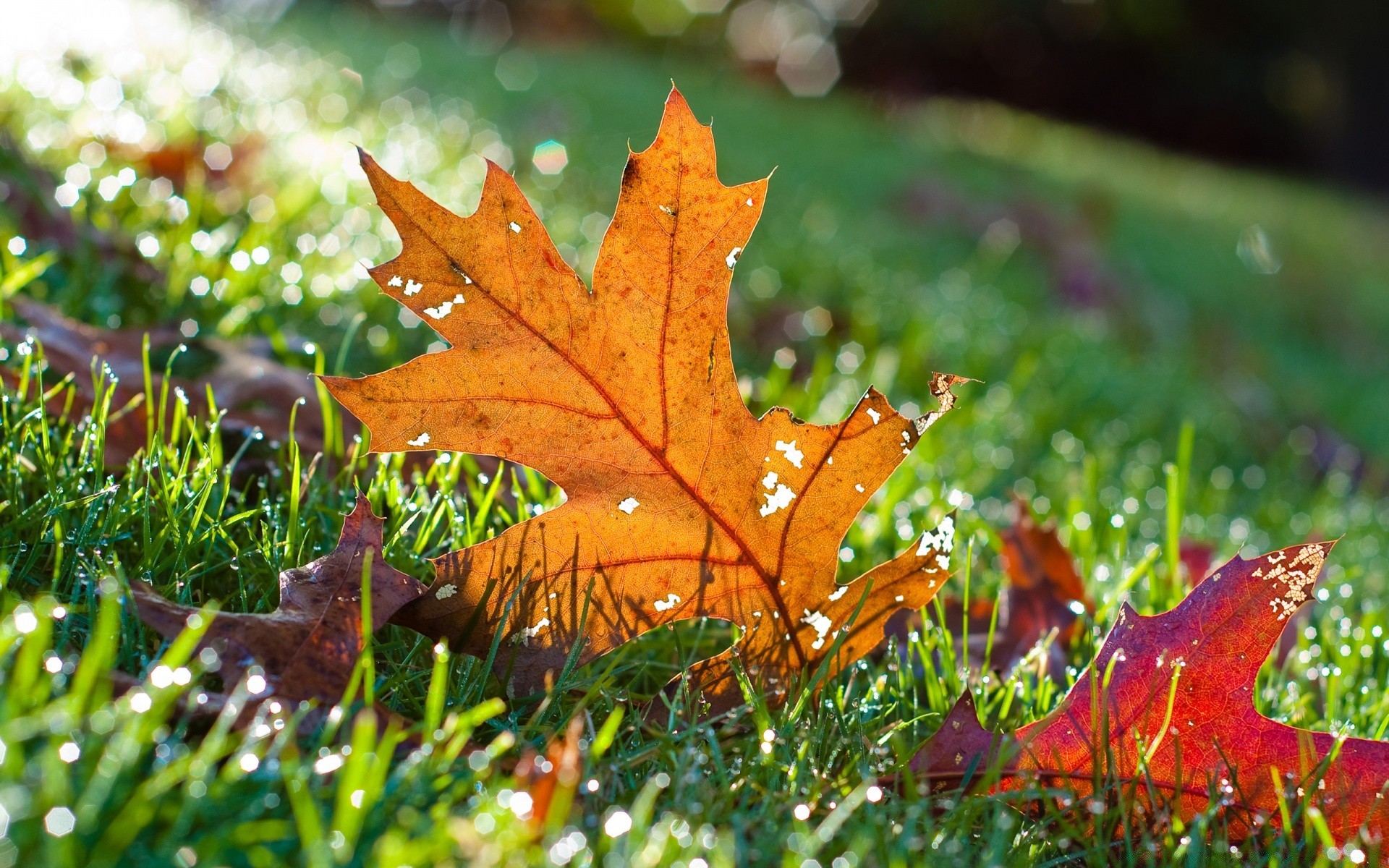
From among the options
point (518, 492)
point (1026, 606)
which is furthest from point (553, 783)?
point (1026, 606)

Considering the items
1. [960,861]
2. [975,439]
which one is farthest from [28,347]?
[975,439]

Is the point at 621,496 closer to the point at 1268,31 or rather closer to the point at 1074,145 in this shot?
the point at 1074,145

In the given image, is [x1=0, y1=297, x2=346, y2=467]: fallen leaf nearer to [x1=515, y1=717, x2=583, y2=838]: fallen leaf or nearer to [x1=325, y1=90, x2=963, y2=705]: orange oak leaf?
[x1=325, y1=90, x2=963, y2=705]: orange oak leaf

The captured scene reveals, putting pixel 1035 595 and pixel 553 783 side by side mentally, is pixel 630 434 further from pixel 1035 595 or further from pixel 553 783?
pixel 1035 595

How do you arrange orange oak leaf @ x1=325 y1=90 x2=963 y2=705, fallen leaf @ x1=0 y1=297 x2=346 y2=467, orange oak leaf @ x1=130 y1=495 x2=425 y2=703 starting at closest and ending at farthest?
orange oak leaf @ x1=130 y1=495 x2=425 y2=703
orange oak leaf @ x1=325 y1=90 x2=963 y2=705
fallen leaf @ x1=0 y1=297 x2=346 y2=467

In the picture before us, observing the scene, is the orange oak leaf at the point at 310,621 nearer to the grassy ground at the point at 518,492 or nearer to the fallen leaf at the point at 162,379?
the grassy ground at the point at 518,492

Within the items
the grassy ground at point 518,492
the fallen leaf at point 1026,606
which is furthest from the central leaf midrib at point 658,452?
the fallen leaf at point 1026,606

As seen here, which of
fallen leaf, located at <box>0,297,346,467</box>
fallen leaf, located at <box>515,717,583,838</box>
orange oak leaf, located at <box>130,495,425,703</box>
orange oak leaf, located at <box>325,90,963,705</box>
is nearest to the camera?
fallen leaf, located at <box>515,717,583,838</box>

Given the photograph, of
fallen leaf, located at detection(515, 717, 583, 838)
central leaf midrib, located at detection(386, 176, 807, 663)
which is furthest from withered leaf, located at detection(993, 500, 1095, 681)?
fallen leaf, located at detection(515, 717, 583, 838)
